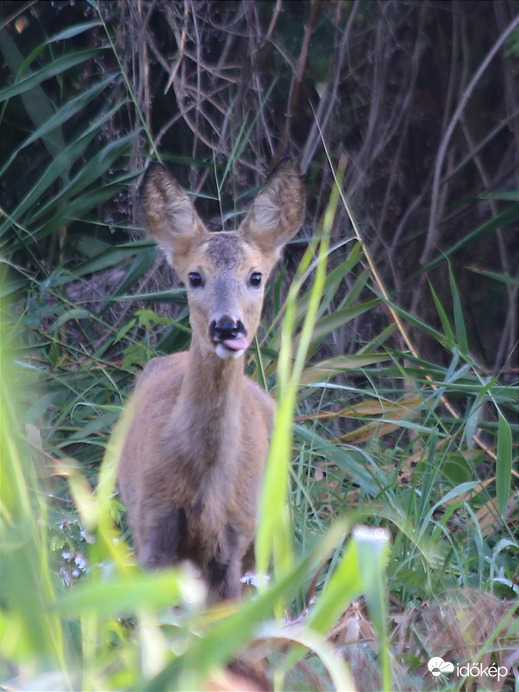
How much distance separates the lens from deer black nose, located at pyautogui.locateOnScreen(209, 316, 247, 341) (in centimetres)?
371

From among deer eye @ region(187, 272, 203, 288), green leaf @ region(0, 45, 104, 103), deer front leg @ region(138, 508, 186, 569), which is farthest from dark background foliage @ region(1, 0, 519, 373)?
deer front leg @ region(138, 508, 186, 569)

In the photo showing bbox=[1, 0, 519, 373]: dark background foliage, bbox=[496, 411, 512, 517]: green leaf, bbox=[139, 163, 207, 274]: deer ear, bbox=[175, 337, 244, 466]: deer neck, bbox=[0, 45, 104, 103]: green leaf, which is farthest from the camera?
bbox=[1, 0, 519, 373]: dark background foliage

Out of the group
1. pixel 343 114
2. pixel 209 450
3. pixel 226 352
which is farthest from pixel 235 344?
pixel 343 114

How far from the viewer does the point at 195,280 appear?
4.12 metres

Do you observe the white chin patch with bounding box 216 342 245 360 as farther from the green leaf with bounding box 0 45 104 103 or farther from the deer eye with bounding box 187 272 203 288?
the green leaf with bounding box 0 45 104 103

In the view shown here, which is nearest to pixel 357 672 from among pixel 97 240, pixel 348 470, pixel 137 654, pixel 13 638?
pixel 137 654

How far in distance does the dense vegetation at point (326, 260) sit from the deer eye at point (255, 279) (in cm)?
49

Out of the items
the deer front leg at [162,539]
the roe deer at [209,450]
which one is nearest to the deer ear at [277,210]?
the roe deer at [209,450]

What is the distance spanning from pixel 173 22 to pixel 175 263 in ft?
8.27

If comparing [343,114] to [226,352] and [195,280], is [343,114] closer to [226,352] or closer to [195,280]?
[195,280]

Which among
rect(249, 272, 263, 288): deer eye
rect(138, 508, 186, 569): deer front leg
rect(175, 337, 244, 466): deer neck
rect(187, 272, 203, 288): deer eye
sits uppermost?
rect(187, 272, 203, 288): deer eye

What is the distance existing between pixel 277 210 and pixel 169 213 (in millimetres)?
439

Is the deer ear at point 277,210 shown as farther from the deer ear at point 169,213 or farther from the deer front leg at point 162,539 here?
the deer front leg at point 162,539

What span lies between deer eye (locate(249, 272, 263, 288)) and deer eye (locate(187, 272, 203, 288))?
19 cm
